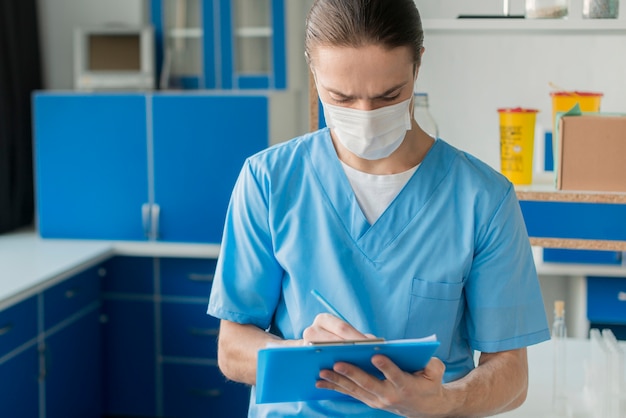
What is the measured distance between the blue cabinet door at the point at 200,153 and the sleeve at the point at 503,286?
2447 mm

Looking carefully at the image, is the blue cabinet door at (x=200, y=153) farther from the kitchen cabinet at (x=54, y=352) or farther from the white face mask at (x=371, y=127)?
the white face mask at (x=371, y=127)

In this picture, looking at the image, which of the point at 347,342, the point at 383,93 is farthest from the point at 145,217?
the point at 347,342

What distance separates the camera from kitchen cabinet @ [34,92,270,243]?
3795 millimetres

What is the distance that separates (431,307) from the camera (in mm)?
1376

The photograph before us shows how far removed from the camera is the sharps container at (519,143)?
6.54 feet

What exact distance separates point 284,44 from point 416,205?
2881 millimetres

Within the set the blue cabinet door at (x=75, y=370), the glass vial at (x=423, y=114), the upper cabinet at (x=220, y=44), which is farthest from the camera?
the upper cabinet at (x=220, y=44)

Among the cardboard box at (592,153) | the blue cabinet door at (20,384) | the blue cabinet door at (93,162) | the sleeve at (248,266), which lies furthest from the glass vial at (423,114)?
the blue cabinet door at (93,162)

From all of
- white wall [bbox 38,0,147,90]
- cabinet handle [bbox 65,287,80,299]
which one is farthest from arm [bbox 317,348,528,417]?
white wall [bbox 38,0,147,90]

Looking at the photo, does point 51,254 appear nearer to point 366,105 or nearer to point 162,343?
point 162,343

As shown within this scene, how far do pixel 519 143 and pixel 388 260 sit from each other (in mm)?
714

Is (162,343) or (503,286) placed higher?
(503,286)

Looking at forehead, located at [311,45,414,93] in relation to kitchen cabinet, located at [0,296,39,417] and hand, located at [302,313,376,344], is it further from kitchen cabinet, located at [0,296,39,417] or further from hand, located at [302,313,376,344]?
kitchen cabinet, located at [0,296,39,417]

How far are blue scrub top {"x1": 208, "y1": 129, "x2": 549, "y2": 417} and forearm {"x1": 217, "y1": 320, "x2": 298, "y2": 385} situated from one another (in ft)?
0.08
